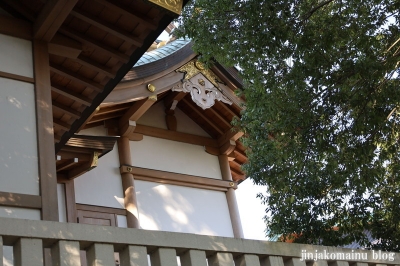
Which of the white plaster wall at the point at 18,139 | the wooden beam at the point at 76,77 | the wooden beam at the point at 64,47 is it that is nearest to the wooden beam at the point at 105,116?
the wooden beam at the point at 76,77

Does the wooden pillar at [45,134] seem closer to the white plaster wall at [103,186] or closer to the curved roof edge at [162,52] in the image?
the white plaster wall at [103,186]

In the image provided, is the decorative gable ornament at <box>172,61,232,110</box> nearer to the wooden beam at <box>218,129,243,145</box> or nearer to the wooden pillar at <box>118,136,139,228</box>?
the wooden beam at <box>218,129,243,145</box>

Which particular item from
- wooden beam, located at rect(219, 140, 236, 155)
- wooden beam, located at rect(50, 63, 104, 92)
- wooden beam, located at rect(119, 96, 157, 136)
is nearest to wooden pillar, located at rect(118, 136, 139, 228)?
wooden beam, located at rect(119, 96, 157, 136)

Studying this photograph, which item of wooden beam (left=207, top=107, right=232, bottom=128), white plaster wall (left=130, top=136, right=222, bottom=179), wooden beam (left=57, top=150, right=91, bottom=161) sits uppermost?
wooden beam (left=207, top=107, right=232, bottom=128)

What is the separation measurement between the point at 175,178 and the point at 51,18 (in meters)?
5.51

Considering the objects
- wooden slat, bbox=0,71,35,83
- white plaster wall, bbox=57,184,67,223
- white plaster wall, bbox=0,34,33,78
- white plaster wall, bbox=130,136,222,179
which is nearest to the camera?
wooden slat, bbox=0,71,35,83

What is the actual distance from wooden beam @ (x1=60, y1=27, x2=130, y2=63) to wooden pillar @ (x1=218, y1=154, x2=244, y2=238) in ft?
18.4

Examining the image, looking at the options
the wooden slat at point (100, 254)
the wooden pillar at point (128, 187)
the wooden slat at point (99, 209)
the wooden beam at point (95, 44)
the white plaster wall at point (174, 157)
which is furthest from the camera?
the white plaster wall at point (174, 157)

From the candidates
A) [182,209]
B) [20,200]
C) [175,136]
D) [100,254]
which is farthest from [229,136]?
[100,254]

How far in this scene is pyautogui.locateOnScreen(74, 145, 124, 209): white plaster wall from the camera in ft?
32.8

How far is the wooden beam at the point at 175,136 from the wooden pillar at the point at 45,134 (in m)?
4.92

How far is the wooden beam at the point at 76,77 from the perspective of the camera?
23.0 ft

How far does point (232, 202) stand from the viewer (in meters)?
11.9

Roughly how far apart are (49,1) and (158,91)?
14.6 feet
